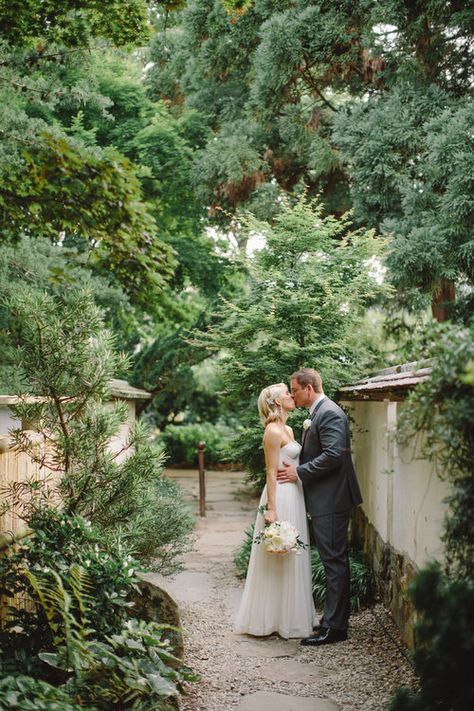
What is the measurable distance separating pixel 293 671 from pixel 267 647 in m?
0.61

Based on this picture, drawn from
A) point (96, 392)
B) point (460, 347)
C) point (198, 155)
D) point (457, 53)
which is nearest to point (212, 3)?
point (198, 155)

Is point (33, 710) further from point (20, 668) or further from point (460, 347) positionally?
point (460, 347)

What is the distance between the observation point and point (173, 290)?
14.4 meters

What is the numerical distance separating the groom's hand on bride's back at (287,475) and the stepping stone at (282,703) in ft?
5.90

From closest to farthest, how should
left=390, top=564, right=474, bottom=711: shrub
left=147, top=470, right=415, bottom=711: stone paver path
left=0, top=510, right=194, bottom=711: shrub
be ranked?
left=390, top=564, right=474, bottom=711: shrub, left=0, top=510, right=194, bottom=711: shrub, left=147, top=470, right=415, bottom=711: stone paver path

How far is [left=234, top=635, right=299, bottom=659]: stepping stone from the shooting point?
18.1 feet

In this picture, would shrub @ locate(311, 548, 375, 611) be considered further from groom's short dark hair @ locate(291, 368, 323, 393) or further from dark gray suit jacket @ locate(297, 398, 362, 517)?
groom's short dark hair @ locate(291, 368, 323, 393)

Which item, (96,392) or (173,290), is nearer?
(96,392)

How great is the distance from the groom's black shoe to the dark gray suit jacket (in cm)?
92

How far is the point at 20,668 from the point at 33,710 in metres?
0.66

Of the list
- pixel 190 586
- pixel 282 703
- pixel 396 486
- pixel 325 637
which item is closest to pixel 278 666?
pixel 325 637

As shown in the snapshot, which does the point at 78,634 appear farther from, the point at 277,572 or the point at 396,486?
the point at 396,486

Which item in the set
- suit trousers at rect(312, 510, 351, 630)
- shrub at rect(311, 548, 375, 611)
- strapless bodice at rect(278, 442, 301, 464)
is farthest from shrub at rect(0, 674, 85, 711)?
shrub at rect(311, 548, 375, 611)

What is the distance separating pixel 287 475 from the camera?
6.07 m
